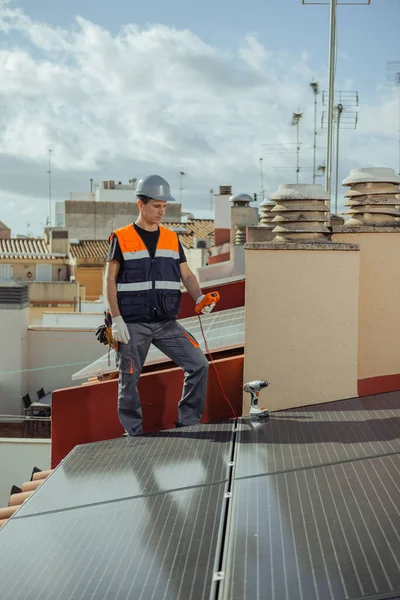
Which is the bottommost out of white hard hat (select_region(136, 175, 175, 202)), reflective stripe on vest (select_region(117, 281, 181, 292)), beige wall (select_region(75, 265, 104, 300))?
beige wall (select_region(75, 265, 104, 300))

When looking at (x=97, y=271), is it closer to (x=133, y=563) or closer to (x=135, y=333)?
(x=135, y=333)

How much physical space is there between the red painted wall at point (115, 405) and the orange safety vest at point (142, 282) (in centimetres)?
50

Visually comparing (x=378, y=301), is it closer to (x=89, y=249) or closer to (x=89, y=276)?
(x=89, y=276)

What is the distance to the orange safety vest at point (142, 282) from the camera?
210 inches

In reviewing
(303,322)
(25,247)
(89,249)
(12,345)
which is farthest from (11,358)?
(25,247)

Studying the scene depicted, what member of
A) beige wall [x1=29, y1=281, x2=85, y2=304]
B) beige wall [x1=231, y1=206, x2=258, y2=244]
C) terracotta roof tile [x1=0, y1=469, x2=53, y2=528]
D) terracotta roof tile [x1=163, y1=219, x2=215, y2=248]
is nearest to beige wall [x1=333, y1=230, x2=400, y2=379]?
terracotta roof tile [x1=0, y1=469, x2=53, y2=528]

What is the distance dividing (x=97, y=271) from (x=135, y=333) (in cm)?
3476

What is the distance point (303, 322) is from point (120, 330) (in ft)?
3.93

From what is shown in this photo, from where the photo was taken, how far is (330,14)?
25.0ft

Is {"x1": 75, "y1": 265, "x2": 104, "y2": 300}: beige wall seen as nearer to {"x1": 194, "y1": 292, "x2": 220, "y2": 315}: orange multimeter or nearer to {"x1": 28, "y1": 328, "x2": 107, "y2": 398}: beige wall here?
{"x1": 28, "y1": 328, "x2": 107, "y2": 398}: beige wall

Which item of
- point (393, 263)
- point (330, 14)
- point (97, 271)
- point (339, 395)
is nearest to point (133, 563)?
point (339, 395)

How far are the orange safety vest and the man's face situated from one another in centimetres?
12

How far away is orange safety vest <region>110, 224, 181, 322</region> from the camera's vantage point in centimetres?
534

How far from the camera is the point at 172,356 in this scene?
541cm
